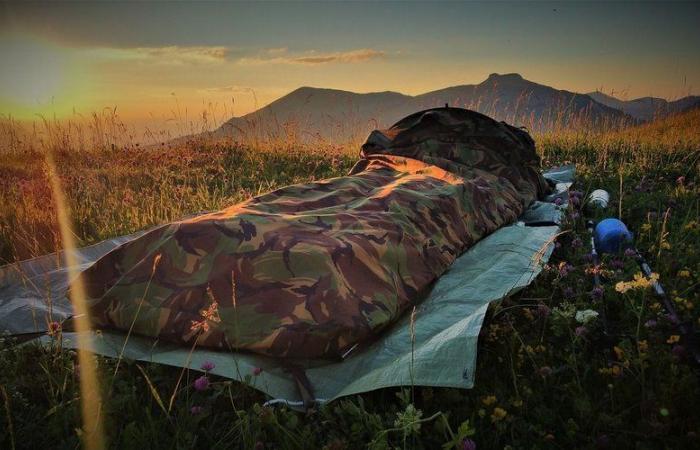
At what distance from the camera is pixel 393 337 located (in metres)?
2.71

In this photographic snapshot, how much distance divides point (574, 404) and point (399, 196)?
212cm

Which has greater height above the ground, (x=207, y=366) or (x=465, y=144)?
(x=465, y=144)

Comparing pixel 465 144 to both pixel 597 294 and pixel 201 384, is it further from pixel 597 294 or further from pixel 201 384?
pixel 201 384

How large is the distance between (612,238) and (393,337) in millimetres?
2299

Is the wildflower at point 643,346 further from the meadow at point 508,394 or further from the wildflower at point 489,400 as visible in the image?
the wildflower at point 489,400

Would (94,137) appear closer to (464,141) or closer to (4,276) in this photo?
(4,276)

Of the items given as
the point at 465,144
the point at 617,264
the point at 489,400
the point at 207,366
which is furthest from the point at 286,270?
the point at 465,144

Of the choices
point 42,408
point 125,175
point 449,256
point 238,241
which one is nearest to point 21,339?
point 42,408

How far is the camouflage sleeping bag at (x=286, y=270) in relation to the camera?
261 centimetres

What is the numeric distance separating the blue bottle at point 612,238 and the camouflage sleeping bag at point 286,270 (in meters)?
1.04

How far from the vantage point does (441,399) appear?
222 cm

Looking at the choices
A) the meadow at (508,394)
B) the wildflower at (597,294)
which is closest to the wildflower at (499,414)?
the meadow at (508,394)

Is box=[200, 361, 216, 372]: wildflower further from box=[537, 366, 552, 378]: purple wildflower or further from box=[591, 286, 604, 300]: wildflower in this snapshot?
box=[591, 286, 604, 300]: wildflower

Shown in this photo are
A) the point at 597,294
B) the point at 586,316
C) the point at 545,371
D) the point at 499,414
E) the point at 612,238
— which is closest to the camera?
the point at 499,414
